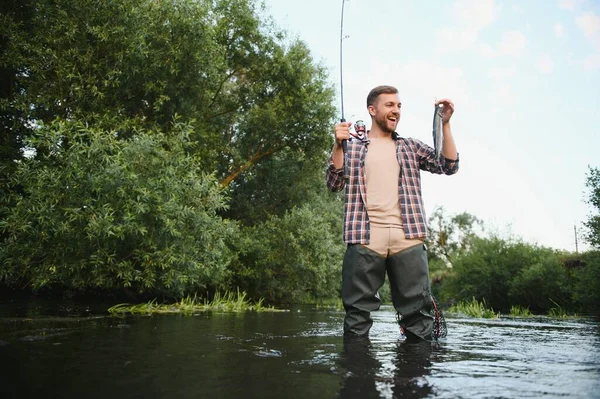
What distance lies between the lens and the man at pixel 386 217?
4.07m

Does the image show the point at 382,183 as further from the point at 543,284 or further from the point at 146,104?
the point at 543,284

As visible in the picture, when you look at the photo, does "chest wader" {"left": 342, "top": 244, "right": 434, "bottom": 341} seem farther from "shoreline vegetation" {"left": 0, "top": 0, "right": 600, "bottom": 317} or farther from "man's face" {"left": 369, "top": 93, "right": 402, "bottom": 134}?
"shoreline vegetation" {"left": 0, "top": 0, "right": 600, "bottom": 317}

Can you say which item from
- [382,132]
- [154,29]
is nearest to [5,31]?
[154,29]

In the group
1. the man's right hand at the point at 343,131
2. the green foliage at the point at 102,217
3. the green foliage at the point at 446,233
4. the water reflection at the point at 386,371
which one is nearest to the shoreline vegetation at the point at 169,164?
the green foliage at the point at 102,217

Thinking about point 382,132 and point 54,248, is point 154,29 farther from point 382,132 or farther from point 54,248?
point 382,132

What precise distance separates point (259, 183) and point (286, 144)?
273 cm

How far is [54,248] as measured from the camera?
930 centimetres

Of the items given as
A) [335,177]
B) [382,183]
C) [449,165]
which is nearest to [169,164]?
[335,177]

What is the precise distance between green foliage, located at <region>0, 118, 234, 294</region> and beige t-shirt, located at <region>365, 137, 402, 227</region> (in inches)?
212

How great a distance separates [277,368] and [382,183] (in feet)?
6.84

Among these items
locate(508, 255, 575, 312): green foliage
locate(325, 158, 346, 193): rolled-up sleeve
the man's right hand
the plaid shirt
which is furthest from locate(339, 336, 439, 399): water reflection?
locate(508, 255, 575, 312): green foliage

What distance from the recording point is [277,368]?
2707mm

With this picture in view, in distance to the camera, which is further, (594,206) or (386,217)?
(594,206)

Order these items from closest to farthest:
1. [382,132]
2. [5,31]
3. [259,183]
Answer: [382,132], [5,31], [259,183]
